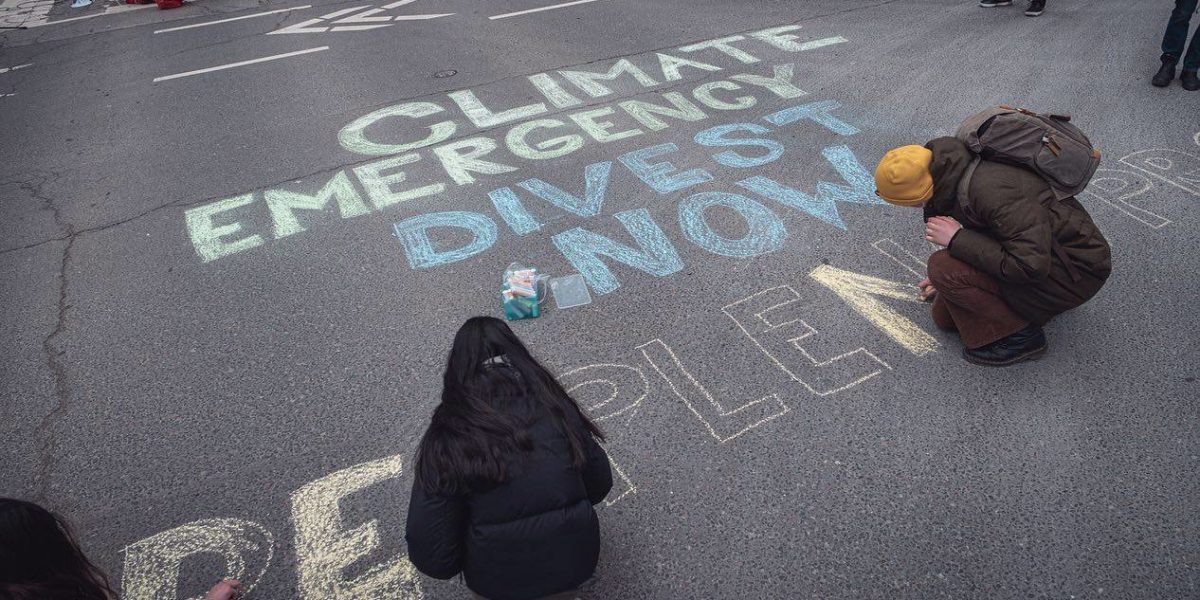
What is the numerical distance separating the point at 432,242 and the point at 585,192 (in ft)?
4.49

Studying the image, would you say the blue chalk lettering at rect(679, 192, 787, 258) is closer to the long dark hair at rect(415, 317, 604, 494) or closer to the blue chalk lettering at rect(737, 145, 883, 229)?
the blue chalk lettering at rect(737, 145, 883, 229)

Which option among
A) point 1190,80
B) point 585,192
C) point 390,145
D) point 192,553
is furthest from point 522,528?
point 1190,80

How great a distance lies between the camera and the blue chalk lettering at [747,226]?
5.03 meters

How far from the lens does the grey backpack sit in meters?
3.38

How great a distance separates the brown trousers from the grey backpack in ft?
1.87

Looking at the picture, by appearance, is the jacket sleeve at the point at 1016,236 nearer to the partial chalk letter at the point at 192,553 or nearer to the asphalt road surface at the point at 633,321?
the asphalt road surface at the point at 633,321

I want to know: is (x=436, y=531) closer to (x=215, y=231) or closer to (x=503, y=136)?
(x=215, y=231)

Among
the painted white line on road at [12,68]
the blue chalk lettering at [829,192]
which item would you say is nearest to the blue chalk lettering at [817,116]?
the blue chalk lettering at [829,192]

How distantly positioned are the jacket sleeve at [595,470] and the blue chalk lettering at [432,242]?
115 inches

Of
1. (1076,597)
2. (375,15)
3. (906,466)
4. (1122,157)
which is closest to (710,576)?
(906,466)

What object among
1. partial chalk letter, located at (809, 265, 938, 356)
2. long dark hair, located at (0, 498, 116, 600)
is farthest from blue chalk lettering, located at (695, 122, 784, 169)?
long dark hair, located at (0, 498, 116, 600)

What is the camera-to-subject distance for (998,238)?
3.55 meters

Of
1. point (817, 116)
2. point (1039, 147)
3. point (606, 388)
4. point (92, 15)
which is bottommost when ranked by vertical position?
point (606, 388)

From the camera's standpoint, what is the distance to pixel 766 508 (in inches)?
128
